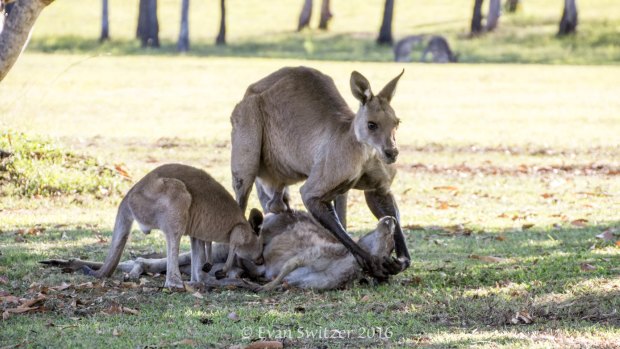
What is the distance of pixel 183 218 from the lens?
7500 millimetres

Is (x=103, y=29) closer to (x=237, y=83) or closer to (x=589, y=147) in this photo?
(x=237, y=83)

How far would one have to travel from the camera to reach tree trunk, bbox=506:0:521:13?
5500 centimetres

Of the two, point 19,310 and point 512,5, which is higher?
point 19,310

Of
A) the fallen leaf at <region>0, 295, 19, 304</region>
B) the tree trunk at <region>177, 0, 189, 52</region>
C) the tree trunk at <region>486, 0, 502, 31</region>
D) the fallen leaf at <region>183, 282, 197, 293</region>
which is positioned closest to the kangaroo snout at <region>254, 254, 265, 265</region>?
the fallen leaf at <region>183, 282, 197, 293</region>

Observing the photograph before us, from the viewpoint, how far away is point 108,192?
12516 millimetres

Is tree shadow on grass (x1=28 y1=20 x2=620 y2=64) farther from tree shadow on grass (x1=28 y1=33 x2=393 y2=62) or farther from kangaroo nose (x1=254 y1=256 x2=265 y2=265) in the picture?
kangaroo nose (x1=254 y1=256 x2=265 y2=265)

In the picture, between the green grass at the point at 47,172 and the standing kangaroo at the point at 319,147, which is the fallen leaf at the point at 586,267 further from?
the green grass at the point at 47,172

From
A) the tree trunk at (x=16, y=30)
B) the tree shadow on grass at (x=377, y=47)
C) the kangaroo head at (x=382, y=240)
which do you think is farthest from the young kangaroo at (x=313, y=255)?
the tree shadow on grass at (x=377, y=47)

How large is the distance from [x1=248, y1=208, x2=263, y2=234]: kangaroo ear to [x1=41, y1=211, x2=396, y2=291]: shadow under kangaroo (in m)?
0.08

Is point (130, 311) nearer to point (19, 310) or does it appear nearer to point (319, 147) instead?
point (19, 310)

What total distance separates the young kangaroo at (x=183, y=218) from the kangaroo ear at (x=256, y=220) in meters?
0.01

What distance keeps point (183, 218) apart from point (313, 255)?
3.32 ft

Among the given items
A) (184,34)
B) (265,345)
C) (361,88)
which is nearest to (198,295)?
(265,345)

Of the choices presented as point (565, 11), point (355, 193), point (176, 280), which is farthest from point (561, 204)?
point (565, 11)
